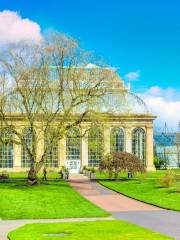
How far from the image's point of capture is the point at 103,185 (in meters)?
48.5

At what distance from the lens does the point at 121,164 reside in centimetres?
5584

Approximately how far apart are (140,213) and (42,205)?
6531 millimetres

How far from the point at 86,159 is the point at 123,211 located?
2143 inches

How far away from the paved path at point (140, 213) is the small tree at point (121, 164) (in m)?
17.6

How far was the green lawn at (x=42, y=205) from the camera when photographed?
1038 inches

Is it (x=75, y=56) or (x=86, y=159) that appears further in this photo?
(x=86, y=159)

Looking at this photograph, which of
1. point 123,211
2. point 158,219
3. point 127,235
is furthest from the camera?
point 123,211

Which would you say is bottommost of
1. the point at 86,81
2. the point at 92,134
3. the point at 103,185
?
the point at 103,185

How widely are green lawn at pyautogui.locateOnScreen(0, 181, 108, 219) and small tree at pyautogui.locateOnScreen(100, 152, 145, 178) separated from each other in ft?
52.0

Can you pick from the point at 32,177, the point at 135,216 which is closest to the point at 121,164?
the point at 32,177

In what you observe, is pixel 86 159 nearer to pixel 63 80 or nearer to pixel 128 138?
pixel 128 138

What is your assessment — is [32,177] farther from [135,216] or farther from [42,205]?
[135,216]

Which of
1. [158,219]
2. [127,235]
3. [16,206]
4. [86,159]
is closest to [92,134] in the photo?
[16,206]

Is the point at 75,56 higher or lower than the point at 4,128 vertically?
higher
